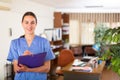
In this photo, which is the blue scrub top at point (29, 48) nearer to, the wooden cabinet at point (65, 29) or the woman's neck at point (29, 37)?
the woman's neck at point (29, 37)

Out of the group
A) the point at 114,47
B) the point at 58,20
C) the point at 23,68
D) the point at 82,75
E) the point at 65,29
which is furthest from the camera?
the point at 65,29

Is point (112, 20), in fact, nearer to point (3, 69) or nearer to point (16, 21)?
point (16, 21)

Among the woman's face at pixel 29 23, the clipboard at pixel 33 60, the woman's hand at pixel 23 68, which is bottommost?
the woman's hand at pixel 23 68

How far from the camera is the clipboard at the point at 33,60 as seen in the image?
2029 millimetres

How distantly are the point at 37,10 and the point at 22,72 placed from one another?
466 cm

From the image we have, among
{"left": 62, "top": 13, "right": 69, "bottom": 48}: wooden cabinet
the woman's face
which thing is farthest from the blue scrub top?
{"left": 62, "top": 13, "right": 69, "bottom": 48}: wooden cabinet

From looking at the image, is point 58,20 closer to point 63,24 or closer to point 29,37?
point 63,24

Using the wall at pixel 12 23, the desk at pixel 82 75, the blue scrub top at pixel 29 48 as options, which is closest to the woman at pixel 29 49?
the blue scrub top at pixel 29 48

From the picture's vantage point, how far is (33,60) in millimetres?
2051

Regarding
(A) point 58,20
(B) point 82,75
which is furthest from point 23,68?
(A) point 58,20

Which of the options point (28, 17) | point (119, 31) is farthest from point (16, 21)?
point (119, 31)

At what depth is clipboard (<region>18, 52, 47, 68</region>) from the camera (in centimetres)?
203

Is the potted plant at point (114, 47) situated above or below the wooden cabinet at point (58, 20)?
below

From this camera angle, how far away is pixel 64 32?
8742mm
